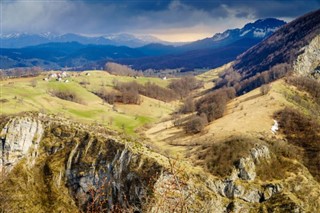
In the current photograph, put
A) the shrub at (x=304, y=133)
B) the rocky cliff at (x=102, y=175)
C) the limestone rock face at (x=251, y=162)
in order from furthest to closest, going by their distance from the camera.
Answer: the shrub at (x=304, y=133) < the limestone rock face at (x=251, y=162) < the rocky cliff at (x=102, y=175)

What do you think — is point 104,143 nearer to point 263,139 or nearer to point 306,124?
point 263,139

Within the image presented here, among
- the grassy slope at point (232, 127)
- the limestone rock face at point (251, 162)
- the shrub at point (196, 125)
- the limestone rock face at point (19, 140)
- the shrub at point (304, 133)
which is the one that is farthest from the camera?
the shrub at point (196, 125)

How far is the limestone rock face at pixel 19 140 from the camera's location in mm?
122188

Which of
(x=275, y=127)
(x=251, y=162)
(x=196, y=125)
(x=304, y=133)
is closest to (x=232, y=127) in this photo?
(x=275, y=127)

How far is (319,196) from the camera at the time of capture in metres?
97.1

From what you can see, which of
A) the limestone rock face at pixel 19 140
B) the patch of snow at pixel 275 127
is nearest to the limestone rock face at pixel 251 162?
the patch of snow at pixel 275 127

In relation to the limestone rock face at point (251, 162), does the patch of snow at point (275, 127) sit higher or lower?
higher

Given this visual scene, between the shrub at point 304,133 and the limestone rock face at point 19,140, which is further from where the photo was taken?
the limestone rock face at point 19,140

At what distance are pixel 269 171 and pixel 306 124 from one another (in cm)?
3910

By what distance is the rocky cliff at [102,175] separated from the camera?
9794 centimetres

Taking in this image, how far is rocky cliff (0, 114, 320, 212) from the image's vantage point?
97.9 meters

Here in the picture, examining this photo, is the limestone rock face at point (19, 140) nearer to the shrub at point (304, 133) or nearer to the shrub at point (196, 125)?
the shrub at point (196, 125)

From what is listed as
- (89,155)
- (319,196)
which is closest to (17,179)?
(89,155)

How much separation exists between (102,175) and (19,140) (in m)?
35.2
